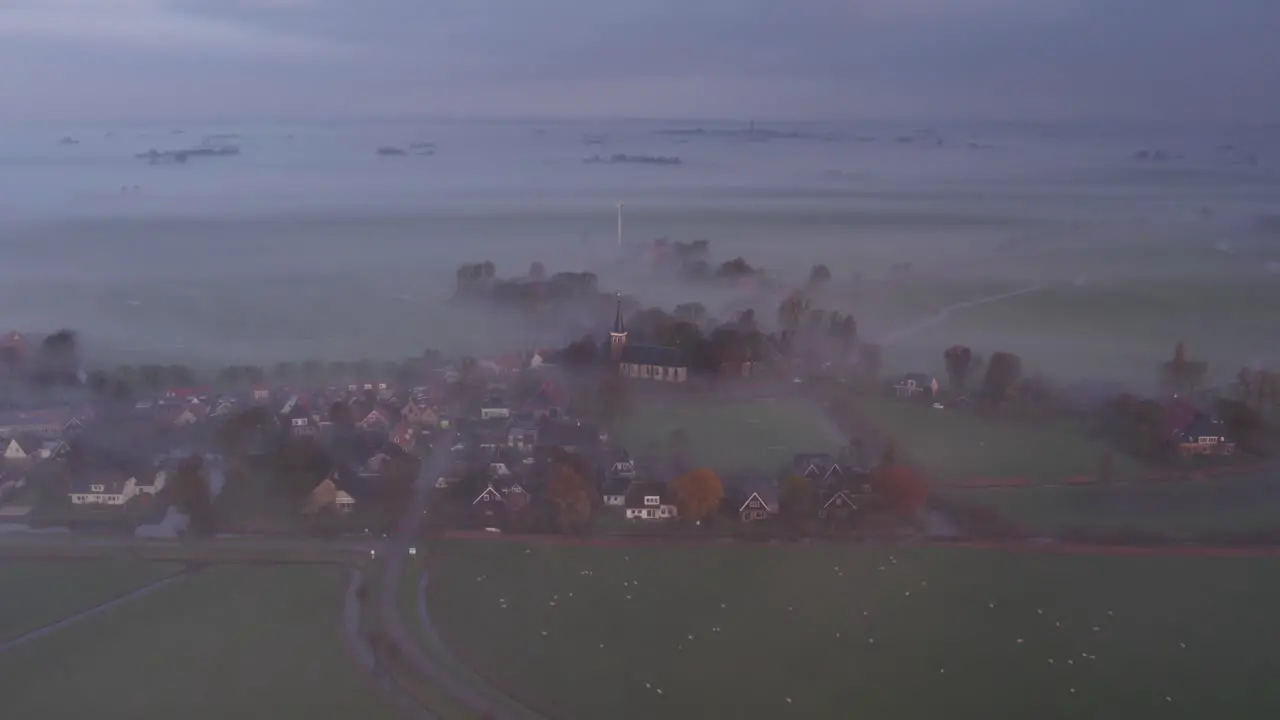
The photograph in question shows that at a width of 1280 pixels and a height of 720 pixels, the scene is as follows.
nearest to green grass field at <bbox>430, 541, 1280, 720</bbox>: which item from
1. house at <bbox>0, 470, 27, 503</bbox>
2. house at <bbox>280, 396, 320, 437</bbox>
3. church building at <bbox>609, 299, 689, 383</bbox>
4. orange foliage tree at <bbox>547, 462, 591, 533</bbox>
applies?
orange foliage tree at <bbox>547, 462, 591, 533</bbox>

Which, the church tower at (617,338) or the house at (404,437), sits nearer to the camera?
the house at (404,437)

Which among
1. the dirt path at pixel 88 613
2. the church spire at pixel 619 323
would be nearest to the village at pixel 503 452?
the church spire at pixel 619 323

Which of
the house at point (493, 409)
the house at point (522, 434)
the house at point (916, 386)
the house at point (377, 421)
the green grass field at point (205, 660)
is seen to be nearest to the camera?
the green grass field at point (205, 660)

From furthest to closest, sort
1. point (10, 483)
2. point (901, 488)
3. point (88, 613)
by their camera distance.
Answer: point (10, 483)
point (901, 488)
point (88, 613)

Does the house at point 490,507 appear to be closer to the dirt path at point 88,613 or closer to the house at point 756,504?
the house at point 756,504

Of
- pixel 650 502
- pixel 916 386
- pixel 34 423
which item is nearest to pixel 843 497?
pixel 650 502

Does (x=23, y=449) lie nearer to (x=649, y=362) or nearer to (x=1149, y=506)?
(x=649, y=362)

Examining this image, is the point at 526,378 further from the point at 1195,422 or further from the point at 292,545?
the point at 1195,422
